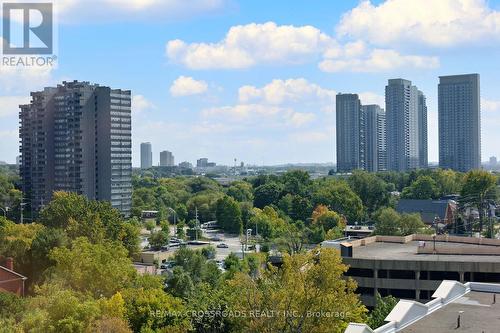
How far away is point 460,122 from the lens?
18050 cm

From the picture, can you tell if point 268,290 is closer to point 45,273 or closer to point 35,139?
point 45,273

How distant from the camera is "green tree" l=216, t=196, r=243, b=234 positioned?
8664cm

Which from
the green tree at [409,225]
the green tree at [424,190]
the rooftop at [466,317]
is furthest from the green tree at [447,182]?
the rooftop at [466,317]

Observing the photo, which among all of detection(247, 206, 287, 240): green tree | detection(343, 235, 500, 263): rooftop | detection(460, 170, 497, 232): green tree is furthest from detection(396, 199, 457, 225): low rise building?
detection(343, 235, 500, 263): rooftop

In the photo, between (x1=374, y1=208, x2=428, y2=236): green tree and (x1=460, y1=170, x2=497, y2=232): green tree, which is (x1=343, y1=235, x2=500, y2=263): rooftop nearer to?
(x1=374, y1=208, x2=428, y2=236): green tree

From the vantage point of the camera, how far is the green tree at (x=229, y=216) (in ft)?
284

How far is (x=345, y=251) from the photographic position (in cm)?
4075

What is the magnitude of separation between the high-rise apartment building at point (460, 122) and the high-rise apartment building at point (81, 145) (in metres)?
115

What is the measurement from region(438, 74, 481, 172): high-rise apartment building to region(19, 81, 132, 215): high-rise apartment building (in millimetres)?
115436

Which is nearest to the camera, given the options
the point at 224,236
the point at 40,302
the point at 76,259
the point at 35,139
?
the point at 40,302

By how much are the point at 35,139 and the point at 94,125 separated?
10.1 metres

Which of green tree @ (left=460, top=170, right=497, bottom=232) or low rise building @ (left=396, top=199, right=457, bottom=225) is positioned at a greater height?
green tree @ (left=460, top=170, right=497, bottom=232)

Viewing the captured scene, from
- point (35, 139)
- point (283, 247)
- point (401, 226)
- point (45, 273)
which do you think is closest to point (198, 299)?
point (45, 273)

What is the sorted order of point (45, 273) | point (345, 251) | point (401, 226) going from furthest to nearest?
point (401, 226)
point (345, 251)
point (45, 273)
